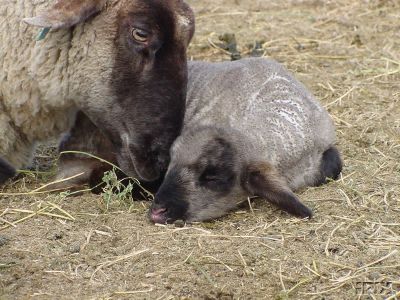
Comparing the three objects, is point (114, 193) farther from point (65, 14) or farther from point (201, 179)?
point (65, 14)

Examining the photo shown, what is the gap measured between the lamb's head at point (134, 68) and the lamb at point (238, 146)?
236 millimetres

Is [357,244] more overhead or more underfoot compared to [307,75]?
more overhead

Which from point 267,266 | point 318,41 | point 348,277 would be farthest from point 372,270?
point 318,41

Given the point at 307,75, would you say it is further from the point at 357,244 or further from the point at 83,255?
the point at 83,255

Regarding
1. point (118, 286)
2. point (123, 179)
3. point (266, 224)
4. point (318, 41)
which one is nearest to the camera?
point (118, 286)

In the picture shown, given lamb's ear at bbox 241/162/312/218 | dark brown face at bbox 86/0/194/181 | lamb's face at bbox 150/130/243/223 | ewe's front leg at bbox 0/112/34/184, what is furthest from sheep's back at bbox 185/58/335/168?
ewe's front leg at bbox 0/112/34/184

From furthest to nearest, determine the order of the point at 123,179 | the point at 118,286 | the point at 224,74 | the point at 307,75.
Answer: the point at 307,75
the point at 224,74
the point at 123,179
the point at 118,286

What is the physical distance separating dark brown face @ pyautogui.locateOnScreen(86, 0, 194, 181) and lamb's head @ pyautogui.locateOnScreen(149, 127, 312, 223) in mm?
187

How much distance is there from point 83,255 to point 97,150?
4.93 ft

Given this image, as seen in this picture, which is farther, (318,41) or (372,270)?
(318,41)

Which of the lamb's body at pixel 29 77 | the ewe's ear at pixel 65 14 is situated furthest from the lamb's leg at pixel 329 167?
the ewe's ear at pixel 65 14

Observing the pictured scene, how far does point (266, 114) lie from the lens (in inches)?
257

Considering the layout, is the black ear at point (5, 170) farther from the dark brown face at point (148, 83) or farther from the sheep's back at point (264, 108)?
the sheep's back at point (264, 108)

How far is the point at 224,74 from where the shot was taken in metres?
6.99
